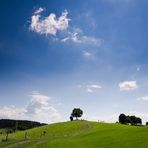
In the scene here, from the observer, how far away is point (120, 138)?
2694 inches

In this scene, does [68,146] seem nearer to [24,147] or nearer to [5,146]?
[24,147]

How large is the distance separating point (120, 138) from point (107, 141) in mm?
4080

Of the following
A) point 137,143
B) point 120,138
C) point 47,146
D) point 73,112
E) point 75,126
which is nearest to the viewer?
point 137,143

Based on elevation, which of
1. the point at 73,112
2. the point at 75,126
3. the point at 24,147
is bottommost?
the point at 24,147

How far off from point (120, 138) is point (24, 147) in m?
22.6

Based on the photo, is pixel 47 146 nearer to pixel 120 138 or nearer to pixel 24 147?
pixel 24 147

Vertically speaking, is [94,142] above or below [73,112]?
below

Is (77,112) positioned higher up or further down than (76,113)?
higher up

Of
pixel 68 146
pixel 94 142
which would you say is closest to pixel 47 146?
pixel 68 146

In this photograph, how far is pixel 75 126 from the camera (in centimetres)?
13075

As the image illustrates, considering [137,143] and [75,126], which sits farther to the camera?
[75,126]

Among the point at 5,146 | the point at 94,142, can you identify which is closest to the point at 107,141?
the point at 94,142

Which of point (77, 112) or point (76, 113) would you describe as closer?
Answer: point (77, 112)

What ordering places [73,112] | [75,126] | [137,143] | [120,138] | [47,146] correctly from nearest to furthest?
[137,143] < [47,146] < [120,138] < [75,126] < [73,112]
